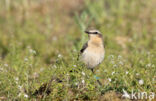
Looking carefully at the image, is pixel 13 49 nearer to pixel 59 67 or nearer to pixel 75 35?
pixel 59 67

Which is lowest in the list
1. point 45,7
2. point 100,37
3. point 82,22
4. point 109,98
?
point 109,98

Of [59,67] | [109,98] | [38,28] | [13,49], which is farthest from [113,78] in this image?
[38,28]

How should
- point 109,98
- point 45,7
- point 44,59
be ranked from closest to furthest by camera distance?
1. point 109,98
2. point 44,59
3. point 45,7

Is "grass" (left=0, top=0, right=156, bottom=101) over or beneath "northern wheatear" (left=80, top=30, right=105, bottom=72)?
over

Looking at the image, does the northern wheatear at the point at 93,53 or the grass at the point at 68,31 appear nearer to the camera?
the northern wheatear at the point at 93,53

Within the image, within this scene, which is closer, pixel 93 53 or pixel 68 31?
pixel 93 53

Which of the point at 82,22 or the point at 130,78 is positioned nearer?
the point at 130,78

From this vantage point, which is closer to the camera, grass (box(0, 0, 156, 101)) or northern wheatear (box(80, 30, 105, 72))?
northern wheatear (box(80, 30, 105, 72))

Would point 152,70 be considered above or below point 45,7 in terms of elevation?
below

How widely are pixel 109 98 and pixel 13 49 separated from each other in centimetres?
417

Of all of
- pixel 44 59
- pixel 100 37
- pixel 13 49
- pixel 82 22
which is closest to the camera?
pixel 100 37

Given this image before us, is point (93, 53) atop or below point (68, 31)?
below

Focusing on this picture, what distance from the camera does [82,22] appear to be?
8.79m

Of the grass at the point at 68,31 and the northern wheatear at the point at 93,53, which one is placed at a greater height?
the grass at the point at 68,31
